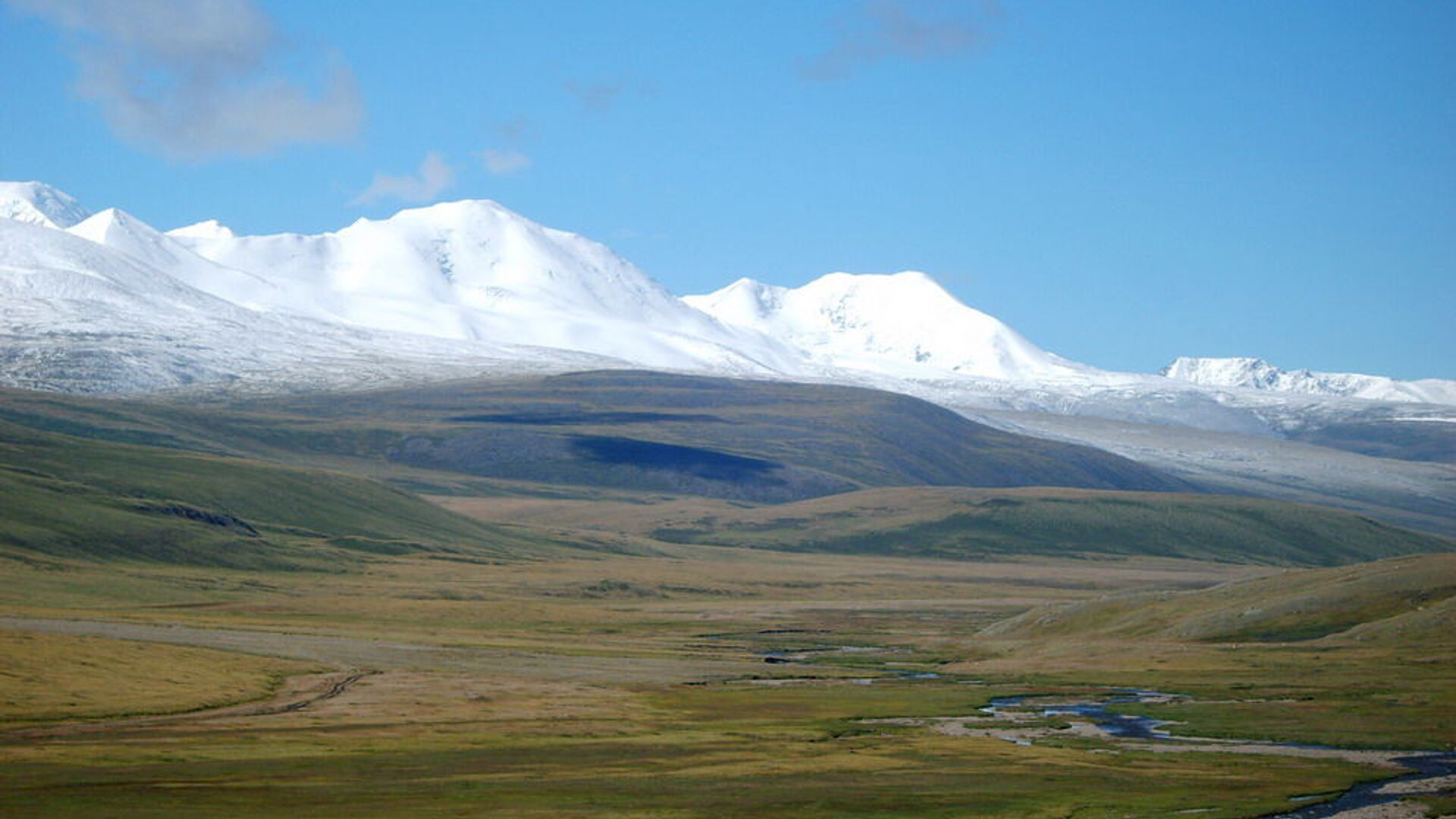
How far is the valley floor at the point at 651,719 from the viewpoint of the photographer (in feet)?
174

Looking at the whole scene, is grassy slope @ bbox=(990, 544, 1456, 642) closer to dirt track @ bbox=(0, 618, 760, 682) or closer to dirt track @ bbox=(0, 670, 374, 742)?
dirt track @ bbox=(0, 618, 760, 682)

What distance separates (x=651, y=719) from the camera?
77.6m

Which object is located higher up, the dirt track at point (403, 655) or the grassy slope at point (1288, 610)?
the grassy slope at point (1288, 610)

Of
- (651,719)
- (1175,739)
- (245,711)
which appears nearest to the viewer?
(245,711)

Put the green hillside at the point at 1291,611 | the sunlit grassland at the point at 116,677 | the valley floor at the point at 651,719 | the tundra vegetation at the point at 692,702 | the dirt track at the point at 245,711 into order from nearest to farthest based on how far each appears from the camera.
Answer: the valley floor at the point at 651,719
the tundra vegetation at the point at 692,702
the dirt track at the point at 245,711
the sunlit grassland at the point at 116,677
the green hillside at the point at 1291,611

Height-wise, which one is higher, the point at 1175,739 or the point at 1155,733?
the point at 1175,739

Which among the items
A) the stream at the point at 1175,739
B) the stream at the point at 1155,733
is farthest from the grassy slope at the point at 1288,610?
the stream at the point at 1175,739

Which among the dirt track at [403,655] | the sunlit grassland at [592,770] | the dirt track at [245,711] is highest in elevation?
the sunlit grassland at [592,770]

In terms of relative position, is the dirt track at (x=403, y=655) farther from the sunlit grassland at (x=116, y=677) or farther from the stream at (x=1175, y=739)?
the stream at (x=1175, y=739)

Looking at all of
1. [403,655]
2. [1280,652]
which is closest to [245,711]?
[403,655]

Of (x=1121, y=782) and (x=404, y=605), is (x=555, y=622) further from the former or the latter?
(x=1121, y=782)

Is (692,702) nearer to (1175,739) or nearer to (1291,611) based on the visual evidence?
(1175,739)

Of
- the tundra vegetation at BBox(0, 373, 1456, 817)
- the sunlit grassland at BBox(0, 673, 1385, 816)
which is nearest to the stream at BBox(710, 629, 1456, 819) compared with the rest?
the tundra vegetation at BBox(0, 373, 1456, 817)

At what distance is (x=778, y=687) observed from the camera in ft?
323
